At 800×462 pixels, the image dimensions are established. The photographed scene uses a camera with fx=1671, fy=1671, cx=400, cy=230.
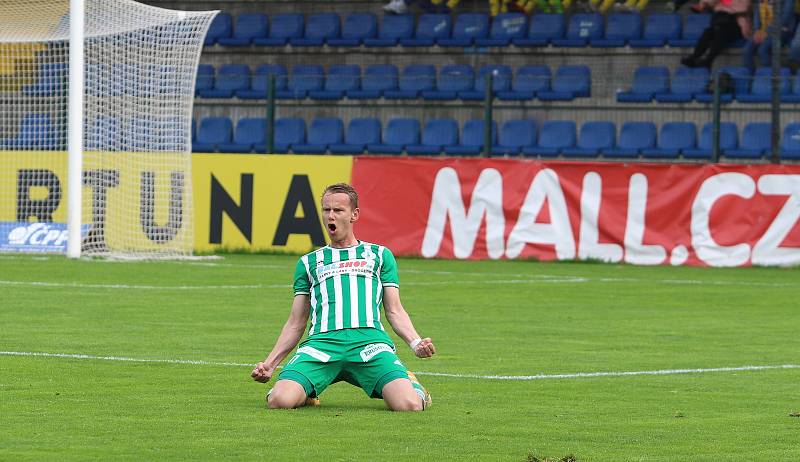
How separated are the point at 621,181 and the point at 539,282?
4.12 metres

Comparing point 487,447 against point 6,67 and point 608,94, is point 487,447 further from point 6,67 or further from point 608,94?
point 608,94

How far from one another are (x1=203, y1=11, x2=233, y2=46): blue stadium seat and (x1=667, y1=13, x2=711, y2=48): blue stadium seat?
32.6 feet

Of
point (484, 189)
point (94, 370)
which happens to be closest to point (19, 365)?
point (94, 370)

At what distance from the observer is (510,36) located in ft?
106

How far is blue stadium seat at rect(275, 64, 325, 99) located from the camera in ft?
105

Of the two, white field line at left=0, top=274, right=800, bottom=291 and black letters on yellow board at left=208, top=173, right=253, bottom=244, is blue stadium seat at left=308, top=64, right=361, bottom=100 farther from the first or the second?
white field line at left=0, top=274, right=800, bottom=291

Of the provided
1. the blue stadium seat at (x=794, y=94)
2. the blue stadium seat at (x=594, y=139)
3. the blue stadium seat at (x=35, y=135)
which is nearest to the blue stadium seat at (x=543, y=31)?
the blue stadium seat at (x=594, y=139)

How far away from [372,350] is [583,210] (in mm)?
15684

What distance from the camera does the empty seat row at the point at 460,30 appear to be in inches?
1230

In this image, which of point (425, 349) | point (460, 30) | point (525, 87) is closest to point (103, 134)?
point (525, 87)

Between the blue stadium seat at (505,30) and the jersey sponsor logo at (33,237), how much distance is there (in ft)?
34.6

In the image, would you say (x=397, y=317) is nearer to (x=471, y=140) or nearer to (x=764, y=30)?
(x=471, y=140)

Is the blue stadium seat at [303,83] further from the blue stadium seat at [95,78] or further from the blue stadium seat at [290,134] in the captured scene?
the blue stadium seat at [95,78]

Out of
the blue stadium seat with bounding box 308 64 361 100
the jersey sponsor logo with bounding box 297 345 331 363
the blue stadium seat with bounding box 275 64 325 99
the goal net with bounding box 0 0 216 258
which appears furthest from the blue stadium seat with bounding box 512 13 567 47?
the jersey sponsor logo with bounding box 297 345 331 363
